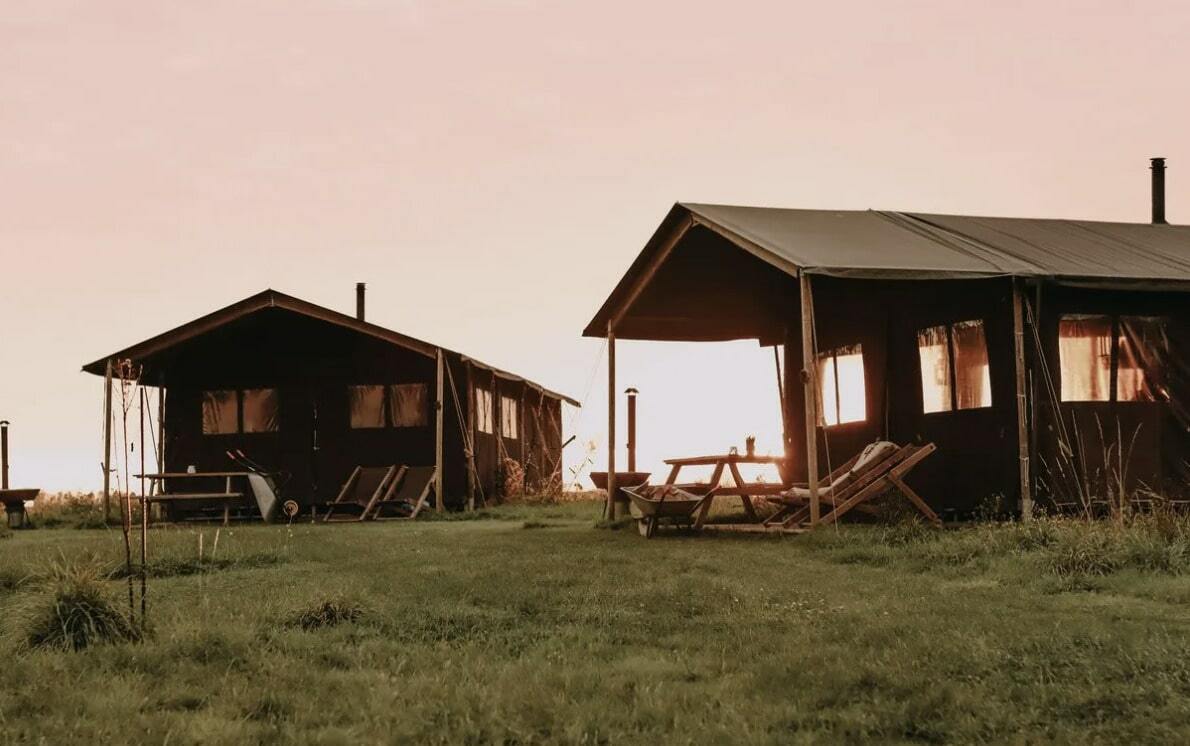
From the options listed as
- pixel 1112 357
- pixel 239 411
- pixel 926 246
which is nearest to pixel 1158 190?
pixel 1112 357

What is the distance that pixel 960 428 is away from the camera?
14797 mm

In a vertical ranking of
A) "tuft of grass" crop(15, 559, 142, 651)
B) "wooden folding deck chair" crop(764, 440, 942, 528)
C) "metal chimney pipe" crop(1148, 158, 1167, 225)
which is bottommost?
"tuft of grass" crop(15, 559, 142, 651)

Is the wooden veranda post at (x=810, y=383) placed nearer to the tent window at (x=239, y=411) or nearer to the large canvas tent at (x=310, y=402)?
the large canvas tent at (x=310, y=402)

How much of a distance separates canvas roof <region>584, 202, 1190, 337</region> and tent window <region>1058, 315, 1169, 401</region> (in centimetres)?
66

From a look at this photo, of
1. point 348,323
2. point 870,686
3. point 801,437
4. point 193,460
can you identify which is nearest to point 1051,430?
point 801,437

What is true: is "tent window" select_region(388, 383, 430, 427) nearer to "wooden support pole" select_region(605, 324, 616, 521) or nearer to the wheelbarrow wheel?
"wooden support pole" select_region(605, 324, 616, 521)

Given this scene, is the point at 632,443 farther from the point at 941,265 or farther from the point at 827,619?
the point at 827,619

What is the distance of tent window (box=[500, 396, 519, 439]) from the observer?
1078 inches

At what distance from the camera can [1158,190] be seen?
19594 millimetres

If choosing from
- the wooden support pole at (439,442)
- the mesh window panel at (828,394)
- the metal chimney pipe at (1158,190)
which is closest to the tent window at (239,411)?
the wooden support pole at (439,442)

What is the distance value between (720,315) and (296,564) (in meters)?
8.69

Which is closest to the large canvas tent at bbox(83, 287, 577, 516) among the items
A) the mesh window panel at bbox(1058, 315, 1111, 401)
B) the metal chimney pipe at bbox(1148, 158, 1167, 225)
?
the mesh window panel at bbox(1058, 315, 1111, 401)

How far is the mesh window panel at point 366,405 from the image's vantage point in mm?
23375

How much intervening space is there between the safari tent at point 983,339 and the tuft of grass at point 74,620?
7.52 metres
